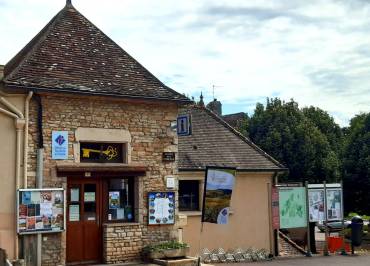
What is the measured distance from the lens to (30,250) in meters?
12.7

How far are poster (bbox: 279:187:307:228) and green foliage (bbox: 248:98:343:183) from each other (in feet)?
51.9

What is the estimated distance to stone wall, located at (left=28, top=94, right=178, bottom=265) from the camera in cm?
1312

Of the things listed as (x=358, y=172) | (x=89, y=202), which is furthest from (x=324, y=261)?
(x=358, y=172)

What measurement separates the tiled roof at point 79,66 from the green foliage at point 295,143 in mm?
20440

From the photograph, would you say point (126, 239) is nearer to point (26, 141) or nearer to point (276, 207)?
point (26, 141)

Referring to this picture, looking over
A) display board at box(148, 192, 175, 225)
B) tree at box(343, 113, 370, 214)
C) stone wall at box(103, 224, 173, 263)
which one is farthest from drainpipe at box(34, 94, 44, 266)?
tree at box(343, 113, 370, 214)

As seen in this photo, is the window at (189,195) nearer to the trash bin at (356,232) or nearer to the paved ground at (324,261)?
the paved ground at (324,261)

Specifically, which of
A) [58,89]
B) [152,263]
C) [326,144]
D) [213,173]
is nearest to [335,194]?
[213,173]

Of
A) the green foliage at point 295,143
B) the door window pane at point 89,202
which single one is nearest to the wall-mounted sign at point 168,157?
the door window pane at point 89,202

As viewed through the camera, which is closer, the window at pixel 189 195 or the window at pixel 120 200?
the window at pixel 120 200

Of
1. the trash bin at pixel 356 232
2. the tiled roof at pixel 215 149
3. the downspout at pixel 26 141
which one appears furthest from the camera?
the tiled roof at pixel 215 149

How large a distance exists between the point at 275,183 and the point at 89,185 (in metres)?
8.32

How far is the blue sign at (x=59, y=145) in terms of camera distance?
43.5 ft

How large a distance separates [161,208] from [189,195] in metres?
3.73
